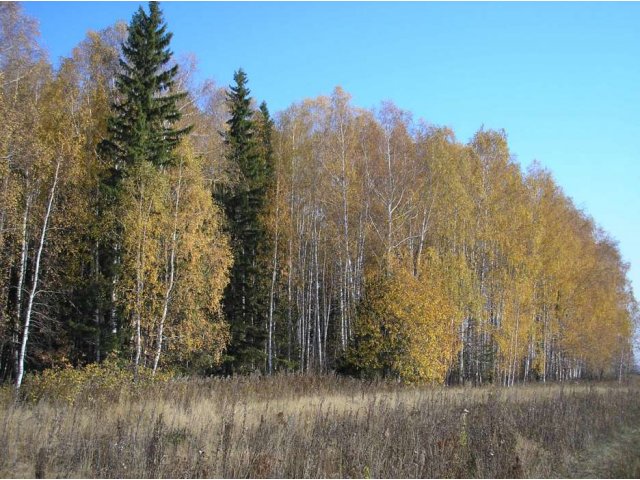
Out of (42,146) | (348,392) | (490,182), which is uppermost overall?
(490,182)

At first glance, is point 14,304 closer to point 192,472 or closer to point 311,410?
point 311,410

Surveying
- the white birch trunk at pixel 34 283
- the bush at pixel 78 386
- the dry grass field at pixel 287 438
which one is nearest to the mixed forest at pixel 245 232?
the white birch trunk at pixel 34 283

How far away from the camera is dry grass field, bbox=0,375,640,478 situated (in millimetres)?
6184

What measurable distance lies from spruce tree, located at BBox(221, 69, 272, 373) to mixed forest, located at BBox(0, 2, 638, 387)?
0.09 meters

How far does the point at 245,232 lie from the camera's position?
2300cm

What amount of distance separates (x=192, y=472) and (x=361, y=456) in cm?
240

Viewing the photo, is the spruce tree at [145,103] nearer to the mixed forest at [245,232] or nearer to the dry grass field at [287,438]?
the mixed forest at [245,232]

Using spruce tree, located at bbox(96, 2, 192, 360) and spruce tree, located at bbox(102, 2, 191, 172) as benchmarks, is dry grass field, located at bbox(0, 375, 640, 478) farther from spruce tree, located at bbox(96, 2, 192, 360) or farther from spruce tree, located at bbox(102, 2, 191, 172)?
spruce tree, located at bbox(102, 2, 191, 172)

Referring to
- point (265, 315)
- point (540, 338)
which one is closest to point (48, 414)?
point (265, 315)

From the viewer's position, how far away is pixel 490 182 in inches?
1010

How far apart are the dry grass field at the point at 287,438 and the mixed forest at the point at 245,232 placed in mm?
5402

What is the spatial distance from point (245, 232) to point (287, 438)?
642 inches

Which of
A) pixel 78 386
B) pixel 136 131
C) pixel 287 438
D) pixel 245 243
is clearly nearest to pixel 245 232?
pixel 245 243

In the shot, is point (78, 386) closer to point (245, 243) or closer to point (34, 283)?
point (34, 283)
